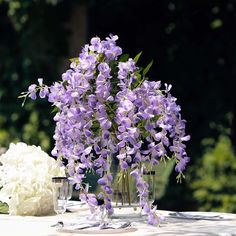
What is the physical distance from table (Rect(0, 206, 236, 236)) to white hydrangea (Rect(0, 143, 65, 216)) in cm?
5

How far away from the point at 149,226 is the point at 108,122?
405 millimetres

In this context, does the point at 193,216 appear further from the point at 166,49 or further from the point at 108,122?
the point at 166,49

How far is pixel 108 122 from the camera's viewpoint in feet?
9.54

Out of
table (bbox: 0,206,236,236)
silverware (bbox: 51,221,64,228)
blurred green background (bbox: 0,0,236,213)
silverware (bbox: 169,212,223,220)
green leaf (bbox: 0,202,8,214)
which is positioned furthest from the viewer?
blurred green background (bbox: 0,0,236,213)

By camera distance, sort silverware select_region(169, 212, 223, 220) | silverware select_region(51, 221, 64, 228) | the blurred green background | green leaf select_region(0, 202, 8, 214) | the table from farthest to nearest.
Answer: the blurred green background < green leaf select_region(0, 202, 8, 214) < silverware select_region(169, 212, 223, 220) < silverware select_region(51, 221, 64, 228) < the table

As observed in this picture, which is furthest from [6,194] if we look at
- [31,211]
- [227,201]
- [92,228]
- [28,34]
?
[227,201]

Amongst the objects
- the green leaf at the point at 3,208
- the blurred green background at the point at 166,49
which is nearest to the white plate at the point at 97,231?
the green leaf at the point at 3,208

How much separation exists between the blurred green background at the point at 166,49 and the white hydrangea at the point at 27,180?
4505 millimetres

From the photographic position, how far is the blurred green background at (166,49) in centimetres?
791

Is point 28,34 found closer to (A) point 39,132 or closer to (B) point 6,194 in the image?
(A) point 39,132

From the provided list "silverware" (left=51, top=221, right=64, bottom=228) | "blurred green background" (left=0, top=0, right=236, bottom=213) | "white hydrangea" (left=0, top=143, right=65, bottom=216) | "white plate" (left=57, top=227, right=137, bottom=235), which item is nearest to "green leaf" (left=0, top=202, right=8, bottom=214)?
"white hydrangea" (left=0, top=143, right=65, bottom=216)

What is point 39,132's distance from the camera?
8.34 meters

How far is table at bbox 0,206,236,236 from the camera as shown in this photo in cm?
288

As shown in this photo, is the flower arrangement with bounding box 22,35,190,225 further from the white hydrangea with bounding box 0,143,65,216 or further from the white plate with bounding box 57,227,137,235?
the white hydrangea with bounding box 0,143,65,216
